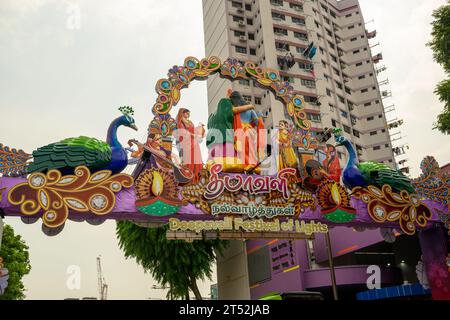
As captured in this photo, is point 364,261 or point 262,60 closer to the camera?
point 364,261

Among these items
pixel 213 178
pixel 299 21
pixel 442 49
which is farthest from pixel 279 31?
pixel 213 178

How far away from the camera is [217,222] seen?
11.6 meters

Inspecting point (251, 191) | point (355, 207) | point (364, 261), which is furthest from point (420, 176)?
point (364, 261)

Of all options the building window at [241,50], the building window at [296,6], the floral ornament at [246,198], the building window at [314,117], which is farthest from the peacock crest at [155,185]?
the building window at [296,6]

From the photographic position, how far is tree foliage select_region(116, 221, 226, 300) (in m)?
24.3

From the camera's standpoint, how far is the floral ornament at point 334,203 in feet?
42.3

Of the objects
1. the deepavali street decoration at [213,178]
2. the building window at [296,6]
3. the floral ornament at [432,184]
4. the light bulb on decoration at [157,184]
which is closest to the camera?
the deepavali street decoration at [213,178]

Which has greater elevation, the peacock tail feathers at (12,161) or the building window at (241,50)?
the building window at (241,50)

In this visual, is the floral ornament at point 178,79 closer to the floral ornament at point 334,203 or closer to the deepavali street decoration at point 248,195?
the deepavali street decoration at point 248,195

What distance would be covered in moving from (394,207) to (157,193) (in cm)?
750

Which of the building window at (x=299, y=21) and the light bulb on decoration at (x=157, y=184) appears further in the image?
the building window at (x=299, y=21)

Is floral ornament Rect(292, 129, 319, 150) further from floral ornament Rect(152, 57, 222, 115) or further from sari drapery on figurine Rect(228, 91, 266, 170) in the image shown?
floral ornament Rect(152, 57, 222, 115)

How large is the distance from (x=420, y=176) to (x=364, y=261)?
12.8m
